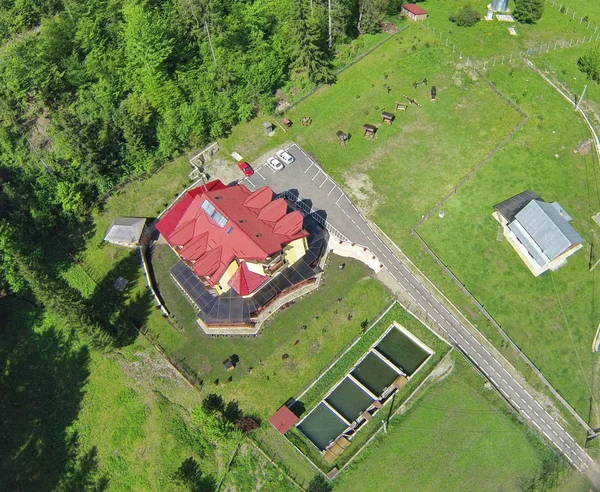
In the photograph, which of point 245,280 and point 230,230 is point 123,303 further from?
point 230,230

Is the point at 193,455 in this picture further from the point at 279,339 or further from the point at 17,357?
the point at 17,357

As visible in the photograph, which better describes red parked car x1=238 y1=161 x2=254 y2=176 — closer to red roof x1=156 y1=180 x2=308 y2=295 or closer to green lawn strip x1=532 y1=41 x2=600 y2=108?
red roof x1=156 y1=180 x2=308 y2=295

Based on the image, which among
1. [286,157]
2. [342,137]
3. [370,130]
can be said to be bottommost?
[286,157]

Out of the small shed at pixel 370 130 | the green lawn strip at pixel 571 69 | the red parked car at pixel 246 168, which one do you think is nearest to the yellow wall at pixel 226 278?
the red parked car at pixel 246 168

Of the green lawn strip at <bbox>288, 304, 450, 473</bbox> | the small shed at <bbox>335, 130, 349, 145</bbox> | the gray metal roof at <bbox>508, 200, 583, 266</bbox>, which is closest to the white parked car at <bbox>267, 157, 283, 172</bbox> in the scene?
the small shed at <bbox>335, 130, 349, 145</bbox>

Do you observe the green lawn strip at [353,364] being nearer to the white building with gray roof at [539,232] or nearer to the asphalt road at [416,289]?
the asphalt road at [416,289]

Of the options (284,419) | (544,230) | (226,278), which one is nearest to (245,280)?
(226,278)
